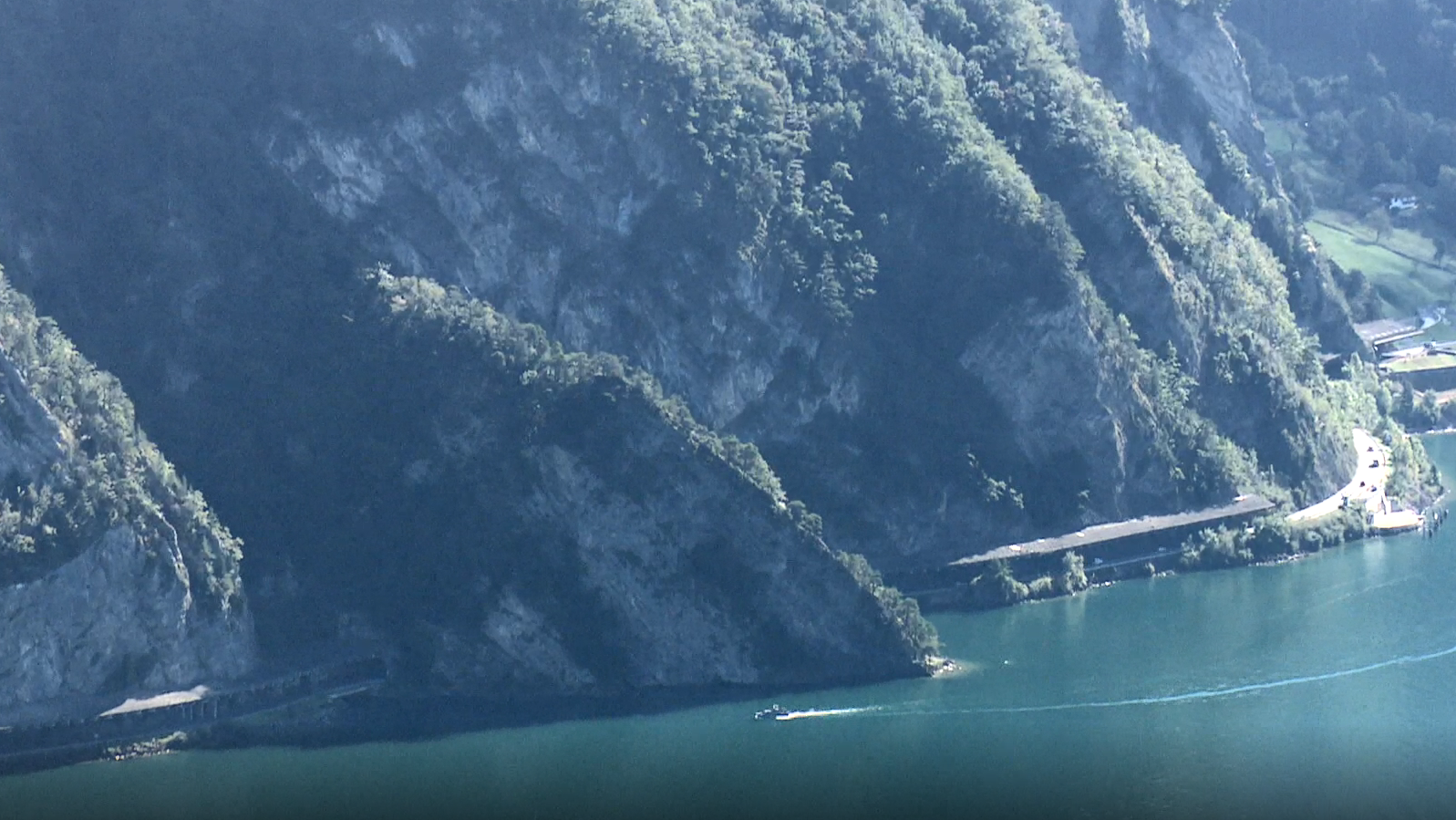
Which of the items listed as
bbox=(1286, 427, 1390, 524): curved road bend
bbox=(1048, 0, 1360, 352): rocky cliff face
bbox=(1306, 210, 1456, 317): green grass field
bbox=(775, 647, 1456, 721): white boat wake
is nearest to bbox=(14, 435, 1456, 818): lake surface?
bbox=(775, 647, 1456, 721): white boat wake

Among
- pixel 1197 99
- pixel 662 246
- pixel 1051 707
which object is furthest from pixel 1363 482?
pixel 662 246

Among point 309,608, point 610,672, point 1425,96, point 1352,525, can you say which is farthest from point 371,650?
point 1425,96

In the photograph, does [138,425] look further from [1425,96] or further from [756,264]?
[1425,96]

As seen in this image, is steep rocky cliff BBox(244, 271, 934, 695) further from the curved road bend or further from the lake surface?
the curved road bend

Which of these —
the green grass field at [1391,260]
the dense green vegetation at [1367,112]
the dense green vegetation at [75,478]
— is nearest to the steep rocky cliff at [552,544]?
the dense green vegetation at [75,478]

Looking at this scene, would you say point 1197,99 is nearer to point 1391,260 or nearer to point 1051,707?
point 1391,260

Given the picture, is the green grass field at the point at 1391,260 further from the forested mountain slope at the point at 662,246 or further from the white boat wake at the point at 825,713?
the white boat wake at the point at 825,713

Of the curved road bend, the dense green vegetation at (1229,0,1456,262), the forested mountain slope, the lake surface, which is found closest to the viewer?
the lake surface

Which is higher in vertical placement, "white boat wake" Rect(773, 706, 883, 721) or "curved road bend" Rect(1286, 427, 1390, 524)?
"curved road bend" Rect(1286, 427, 1390, 524)
